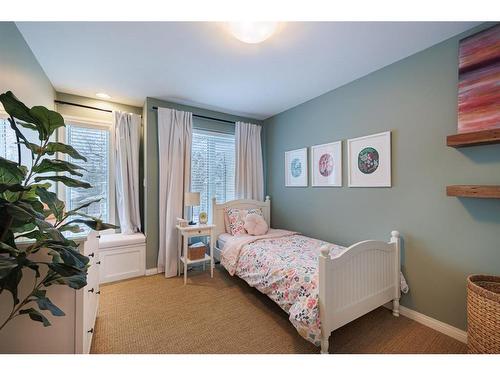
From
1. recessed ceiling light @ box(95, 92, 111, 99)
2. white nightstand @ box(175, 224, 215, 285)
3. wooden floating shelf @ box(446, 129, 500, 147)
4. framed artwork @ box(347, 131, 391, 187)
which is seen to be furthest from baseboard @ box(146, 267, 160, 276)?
wooden floating shelf @ box(446, 129, 500, 147)

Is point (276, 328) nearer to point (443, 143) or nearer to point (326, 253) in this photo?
point (326, 253)

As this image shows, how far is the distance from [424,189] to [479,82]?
0.88 meters

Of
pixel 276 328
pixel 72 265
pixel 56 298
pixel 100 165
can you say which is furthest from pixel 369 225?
pixel 100 165

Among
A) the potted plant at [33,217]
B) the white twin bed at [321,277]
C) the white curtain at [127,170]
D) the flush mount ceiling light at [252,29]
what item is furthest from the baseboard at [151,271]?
the flush mount ceiling light at [252,29]

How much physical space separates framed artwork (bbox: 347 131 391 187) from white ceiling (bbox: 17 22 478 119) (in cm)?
74

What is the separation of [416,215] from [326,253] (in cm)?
113

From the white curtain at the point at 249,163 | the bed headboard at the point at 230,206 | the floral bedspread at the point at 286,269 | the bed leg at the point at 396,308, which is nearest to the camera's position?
the floral bedspread at the point at 286,269

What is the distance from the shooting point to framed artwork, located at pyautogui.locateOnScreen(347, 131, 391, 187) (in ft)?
7.01

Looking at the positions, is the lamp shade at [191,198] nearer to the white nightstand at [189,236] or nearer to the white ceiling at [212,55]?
the white nightstand at [189,236]

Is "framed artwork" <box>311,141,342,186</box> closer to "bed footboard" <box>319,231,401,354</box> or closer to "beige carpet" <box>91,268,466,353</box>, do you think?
"bed footboard" <box>319,231,401,354</box>

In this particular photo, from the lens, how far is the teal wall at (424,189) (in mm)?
1625

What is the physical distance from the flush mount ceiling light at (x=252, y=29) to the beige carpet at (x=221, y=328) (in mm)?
2360

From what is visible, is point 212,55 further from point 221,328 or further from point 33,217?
point 221,328

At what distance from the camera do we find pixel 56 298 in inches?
47.4
